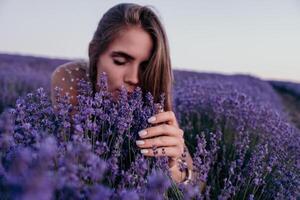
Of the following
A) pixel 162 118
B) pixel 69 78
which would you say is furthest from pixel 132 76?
pixel 69 78

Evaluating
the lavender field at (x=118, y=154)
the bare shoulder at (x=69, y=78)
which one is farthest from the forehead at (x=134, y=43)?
the bare shoulder at (x=69, y=78)

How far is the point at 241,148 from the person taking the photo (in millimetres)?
2455

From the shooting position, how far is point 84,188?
1.02 m

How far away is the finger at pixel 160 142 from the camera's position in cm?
185

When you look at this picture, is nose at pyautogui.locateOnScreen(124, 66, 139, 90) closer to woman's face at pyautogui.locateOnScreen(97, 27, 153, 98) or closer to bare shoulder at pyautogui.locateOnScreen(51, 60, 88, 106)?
woman's face at pyautogui.locateOnScreen(97, 27, 153, 98)

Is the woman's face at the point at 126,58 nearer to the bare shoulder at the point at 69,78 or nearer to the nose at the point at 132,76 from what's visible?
the nose at the point at 132,76

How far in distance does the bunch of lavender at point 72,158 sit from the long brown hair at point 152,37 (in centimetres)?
53

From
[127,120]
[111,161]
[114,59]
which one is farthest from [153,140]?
[114,59]

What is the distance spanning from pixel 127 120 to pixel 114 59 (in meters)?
0.89

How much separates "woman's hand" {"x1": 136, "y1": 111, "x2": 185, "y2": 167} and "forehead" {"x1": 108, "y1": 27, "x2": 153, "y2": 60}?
1.90 ft

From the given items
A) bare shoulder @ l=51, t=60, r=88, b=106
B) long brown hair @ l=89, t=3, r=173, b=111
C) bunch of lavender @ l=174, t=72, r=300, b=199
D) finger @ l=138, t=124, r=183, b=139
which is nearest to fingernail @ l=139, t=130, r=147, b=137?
finger @ l=138, t=124, r=183, b=139

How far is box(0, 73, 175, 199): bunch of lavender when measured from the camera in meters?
0.77

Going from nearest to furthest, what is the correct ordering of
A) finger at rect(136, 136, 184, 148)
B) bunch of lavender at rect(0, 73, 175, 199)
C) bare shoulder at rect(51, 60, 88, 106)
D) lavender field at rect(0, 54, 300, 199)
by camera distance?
bunch of lavender at rect(0, 73, 175, 199) → lavender field at rect(0, 54, 300, 199) → finger at rect(136, 136, 184, 148) → bare shoulder at rect(51, 60, 88, 106)

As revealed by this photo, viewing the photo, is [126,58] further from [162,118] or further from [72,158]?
[72,158]
